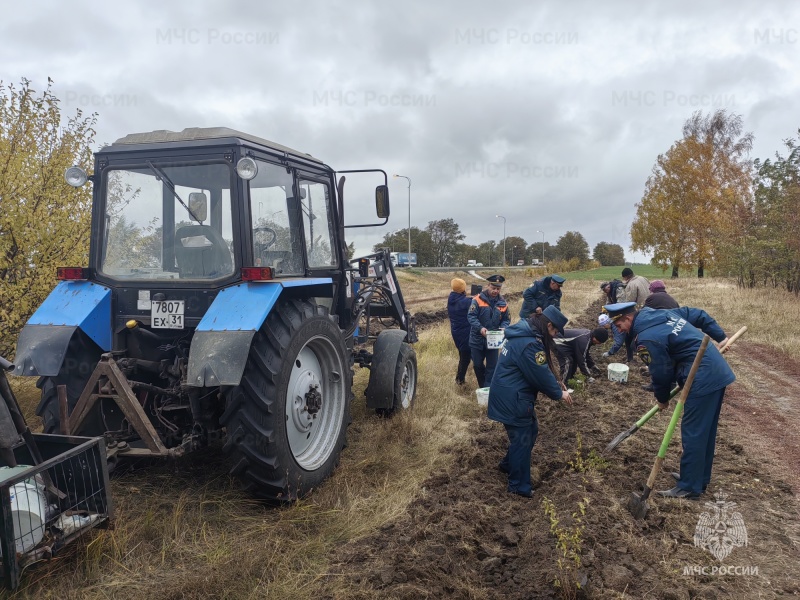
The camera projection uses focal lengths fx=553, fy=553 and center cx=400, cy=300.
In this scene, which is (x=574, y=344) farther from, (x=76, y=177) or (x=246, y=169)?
(x=76, y=177)

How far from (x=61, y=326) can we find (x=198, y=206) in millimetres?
1298

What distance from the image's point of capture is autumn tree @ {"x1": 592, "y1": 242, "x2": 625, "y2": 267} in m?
96.8

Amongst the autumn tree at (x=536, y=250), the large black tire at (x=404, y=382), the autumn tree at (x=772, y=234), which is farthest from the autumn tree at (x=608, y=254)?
the large black tire at (x=404, y=382)

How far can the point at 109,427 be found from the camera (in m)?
4.14

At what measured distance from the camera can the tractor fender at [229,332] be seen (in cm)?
346

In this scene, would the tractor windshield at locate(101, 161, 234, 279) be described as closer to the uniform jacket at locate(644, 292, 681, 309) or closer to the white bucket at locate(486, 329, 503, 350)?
the white bucket at locate(486, 329, 503, 350)

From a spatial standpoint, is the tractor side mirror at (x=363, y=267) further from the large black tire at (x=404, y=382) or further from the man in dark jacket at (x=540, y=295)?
the man in dark jacket at (x=540, y=295)

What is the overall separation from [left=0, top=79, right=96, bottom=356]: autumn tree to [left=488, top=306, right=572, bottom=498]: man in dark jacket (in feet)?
17.6

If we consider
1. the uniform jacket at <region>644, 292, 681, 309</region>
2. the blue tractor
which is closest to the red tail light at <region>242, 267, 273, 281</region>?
the blue tractor

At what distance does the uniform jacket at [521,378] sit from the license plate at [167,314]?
2.63 metres

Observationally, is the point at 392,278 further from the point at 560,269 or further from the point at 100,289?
the point at 560,269

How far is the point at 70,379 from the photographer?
13.5 feet

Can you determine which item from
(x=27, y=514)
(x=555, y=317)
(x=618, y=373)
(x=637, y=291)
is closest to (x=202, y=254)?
(x=27, y=514)

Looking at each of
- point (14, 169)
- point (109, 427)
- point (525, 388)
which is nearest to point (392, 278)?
point (525, 388)
